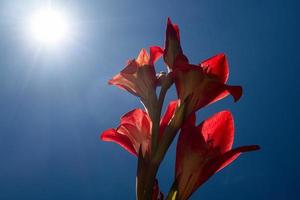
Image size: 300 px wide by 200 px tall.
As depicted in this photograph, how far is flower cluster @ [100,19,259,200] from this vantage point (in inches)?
47.3

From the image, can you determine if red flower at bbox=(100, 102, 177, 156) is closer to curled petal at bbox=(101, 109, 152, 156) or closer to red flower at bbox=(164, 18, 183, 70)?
curled petal at bbox=(101, 109, 152, 156)

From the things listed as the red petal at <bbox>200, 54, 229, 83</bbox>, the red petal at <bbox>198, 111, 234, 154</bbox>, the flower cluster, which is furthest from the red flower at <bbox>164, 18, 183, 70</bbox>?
the red petal at <bbox>198, 111, 234, 154</bbox>

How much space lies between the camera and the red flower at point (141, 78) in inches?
50.9

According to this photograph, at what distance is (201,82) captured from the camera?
1.24 m

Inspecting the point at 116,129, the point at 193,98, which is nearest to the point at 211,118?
the point at 193,98

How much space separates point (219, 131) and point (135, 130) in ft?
0.94

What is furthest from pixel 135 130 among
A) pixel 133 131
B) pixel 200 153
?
pixel 200 153

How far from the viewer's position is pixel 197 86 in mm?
1240

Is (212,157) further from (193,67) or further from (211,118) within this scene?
(193,67)

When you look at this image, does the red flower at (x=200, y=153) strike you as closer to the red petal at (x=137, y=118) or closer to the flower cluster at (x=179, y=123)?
the flower cluster at (x=179, y=123)

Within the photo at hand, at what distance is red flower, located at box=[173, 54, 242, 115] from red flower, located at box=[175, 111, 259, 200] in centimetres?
7

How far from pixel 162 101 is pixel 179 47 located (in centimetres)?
19

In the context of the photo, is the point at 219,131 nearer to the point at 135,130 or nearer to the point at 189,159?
the point at 189,159

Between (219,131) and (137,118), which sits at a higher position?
(137,118)
